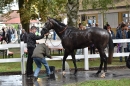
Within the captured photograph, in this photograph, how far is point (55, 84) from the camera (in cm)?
1113

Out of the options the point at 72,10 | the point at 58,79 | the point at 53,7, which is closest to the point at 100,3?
the point at 72,10

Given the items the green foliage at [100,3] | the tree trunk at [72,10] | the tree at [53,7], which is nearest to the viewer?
the green foliage at [100,3]

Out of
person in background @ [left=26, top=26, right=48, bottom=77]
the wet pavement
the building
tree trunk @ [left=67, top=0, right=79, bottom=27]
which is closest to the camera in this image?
the wet pavement

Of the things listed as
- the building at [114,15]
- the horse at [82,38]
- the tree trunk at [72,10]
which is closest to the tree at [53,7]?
the tree trunk at [72,10]

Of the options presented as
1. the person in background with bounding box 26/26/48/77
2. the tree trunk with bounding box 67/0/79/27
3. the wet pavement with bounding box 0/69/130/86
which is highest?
the tree trunk with bounding box 67/0/79/27

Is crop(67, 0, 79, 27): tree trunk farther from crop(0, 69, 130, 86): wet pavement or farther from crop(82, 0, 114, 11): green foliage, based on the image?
crop(0, 69, 130, 86): wet pavement

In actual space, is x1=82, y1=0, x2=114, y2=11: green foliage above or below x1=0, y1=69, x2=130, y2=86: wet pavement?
above

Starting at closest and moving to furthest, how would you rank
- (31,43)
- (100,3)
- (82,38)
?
(31,43)
(82,38)
(100,3)

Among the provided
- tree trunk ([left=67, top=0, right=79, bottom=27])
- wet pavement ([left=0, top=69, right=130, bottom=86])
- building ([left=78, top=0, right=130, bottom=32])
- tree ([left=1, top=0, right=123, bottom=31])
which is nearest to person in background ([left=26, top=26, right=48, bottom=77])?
wet pavement ([left=0, top=69, right=130, bottom=86])

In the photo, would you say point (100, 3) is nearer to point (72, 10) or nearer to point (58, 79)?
point (72, 10)

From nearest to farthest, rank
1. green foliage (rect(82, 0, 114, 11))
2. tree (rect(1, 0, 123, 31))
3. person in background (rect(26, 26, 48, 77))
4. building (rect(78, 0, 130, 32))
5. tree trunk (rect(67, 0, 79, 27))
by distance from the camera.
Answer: person in background (rect(26, 26, 48, 77))
green foliage (rect(82, 0, 114, 11))
tree (rect(1, 0, 123, 31))
tree trunk (rect(67, 0, 79, 27))
building (rect(78, 0, 130, 32))

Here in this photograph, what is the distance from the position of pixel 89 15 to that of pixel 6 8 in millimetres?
18018

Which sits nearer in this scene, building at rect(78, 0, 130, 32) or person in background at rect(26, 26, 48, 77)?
person in background at rect(26, 26, 48, 77)

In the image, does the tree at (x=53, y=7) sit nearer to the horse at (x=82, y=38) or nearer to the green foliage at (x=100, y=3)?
the green foliage at (x=100, y=3)
